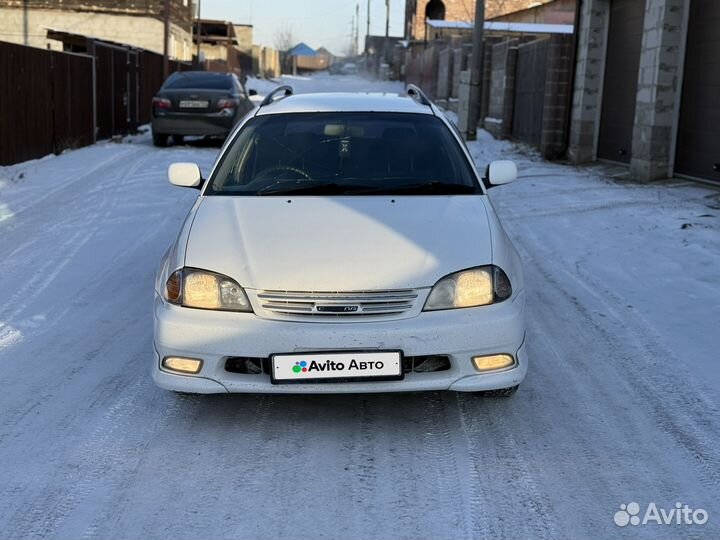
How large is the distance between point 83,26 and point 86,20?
0.99 feet

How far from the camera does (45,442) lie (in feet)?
12.0

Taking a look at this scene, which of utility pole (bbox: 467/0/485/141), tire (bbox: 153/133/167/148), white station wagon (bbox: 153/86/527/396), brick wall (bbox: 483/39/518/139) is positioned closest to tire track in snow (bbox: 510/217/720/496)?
white station wagon (bbox: 153/86/527/396)

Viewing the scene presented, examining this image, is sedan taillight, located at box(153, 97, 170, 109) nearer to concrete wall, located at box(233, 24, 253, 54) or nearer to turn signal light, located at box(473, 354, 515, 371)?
turn signal light, located at box(473, 354, 515, 371)

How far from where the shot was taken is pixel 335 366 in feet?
11.8

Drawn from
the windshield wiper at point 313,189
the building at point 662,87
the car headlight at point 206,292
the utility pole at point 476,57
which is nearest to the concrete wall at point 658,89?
the building at point 662,87

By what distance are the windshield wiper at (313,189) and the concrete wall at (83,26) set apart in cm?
3563

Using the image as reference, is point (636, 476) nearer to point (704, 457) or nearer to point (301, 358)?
point (704, 457)

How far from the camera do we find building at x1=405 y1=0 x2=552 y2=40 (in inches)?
2010

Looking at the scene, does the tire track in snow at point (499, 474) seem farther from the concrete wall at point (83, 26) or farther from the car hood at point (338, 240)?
the concrete wall at point (83, 26)

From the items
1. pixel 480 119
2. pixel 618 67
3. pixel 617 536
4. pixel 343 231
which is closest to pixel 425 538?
pixel 617 536

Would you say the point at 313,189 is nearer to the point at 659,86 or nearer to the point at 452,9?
the point at 659,86

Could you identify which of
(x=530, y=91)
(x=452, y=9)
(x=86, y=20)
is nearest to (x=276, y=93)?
(x=530, y=91)

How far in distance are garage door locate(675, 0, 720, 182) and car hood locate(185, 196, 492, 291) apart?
7925mm

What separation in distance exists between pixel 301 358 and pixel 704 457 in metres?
1.79
